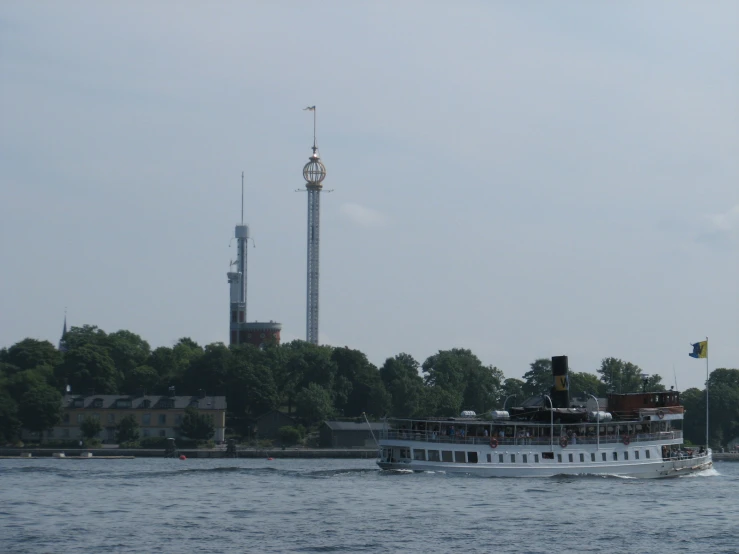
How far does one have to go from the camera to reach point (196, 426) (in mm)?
136500

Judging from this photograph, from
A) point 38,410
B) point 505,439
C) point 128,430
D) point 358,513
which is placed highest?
point 38,410

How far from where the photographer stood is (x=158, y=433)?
465 feet

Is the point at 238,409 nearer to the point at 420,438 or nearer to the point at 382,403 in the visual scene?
the point at 382,403

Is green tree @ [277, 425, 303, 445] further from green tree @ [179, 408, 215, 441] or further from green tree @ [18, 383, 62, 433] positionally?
green tree @ [18, 383, 62, 433]

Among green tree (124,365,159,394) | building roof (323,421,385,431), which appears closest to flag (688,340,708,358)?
building roof (323,421,385,431)

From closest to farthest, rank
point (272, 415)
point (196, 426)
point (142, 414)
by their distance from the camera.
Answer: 1. point (196, 426)
2. point (142, 414)
3. point (272, 415)

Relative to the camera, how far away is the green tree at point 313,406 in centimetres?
14625

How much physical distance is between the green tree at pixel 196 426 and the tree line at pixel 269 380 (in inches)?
395

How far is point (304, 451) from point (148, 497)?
62647 mm

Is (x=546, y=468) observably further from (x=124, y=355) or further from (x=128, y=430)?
(x=124, y=355)

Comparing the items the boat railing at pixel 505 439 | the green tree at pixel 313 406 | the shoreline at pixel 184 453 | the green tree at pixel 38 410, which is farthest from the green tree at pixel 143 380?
the boat railing at pixel 505 439

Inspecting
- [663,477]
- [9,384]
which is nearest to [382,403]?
[9,384]

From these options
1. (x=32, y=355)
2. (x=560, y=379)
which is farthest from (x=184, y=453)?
(x=560, y=379)

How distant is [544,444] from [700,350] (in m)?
22.9
